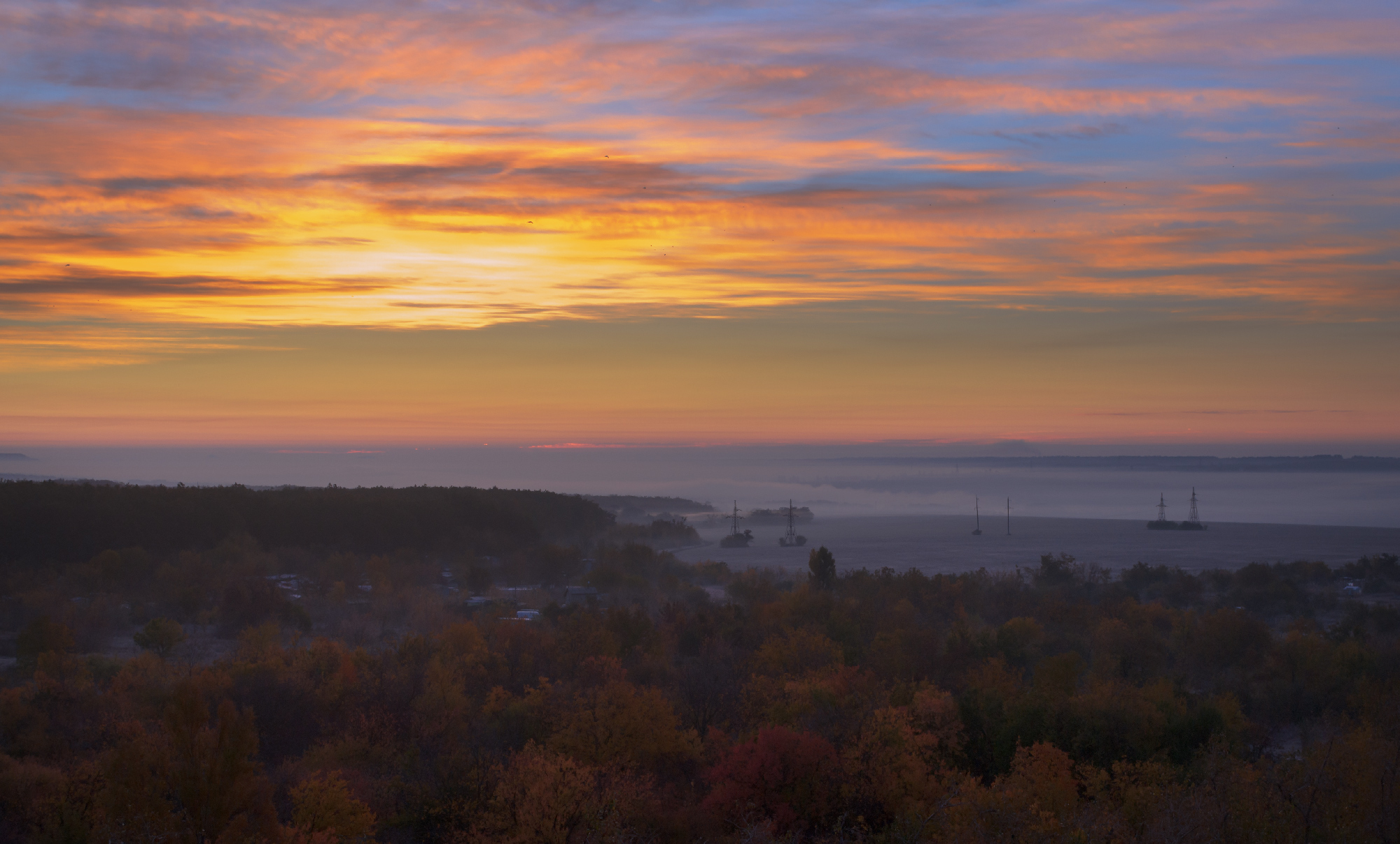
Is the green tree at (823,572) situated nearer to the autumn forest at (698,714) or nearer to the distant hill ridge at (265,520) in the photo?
the autumn forest at (698,714)

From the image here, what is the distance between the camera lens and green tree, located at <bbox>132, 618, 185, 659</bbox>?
51.4 meters

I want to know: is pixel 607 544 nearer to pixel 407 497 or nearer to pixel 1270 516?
pixel 407 497

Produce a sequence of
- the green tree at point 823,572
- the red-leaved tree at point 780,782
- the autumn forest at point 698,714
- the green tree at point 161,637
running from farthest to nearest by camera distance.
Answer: the green tree at point 823,572, the green tree at point 161,637, the red-leaved tree at point 780,782, the autumn forest at point 698,714

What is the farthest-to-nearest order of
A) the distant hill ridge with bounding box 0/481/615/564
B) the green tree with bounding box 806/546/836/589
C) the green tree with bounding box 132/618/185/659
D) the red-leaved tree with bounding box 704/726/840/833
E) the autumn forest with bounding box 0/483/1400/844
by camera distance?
the distant hill ridge with bounding box 0/481/615/564 < the green tree with bounding box 806/546/836/589 < the green tree with bounding box 132/618/185/659 < the red-leaved tree with bounding box 704/726/840/833 < the autumn forest with bounding box 0/483/1400/844

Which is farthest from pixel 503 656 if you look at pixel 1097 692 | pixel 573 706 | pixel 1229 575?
pixel 1229 575

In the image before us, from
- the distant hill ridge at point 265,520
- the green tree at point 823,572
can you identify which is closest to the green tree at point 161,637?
the distant hill ridge at point 265,520

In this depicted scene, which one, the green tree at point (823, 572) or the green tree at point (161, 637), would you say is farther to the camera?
the green tree at point (823, 572)

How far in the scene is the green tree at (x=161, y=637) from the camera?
169 feet

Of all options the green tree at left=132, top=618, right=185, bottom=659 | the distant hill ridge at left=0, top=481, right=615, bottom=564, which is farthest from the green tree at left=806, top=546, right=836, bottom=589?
the distant hill ridge at left=0, top=481, right=615, bottom=564

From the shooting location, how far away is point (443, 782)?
24.8 m

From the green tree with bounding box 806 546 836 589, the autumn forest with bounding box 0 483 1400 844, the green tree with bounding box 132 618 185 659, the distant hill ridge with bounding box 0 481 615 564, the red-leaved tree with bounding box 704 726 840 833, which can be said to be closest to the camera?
the autumn forest with bounding box 0 483 1400 844

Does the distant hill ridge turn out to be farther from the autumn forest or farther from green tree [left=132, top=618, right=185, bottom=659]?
green tree [left=132, top=618, right=185, bottom=659]

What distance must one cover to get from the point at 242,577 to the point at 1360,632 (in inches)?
2860

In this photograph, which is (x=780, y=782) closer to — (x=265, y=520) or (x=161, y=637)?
(x=161, y=637)
